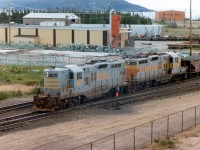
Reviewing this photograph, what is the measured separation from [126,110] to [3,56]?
4700 cm

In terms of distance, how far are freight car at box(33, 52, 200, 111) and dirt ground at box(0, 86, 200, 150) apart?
248cm

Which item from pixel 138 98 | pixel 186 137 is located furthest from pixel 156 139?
pixel 138 98

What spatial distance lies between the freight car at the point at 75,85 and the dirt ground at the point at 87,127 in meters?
2.21

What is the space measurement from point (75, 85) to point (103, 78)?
15.6ft

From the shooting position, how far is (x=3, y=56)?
77.4 m

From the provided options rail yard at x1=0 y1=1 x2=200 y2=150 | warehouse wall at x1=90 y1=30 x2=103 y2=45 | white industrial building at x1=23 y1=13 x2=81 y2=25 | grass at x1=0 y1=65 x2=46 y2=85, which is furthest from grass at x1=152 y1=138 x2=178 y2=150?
white industrial building at x1=23 y1=13 x2=81 y2=25

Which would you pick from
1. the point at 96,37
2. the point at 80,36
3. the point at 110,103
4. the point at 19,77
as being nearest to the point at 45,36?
the point at 80,36

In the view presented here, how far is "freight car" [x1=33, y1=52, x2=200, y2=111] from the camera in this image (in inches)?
1371

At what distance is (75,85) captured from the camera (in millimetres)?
35969

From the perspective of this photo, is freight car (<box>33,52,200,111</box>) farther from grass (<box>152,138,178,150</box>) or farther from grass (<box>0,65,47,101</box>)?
grass (<box>152,138,178,150</box>)

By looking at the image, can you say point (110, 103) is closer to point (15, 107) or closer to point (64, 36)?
point (15, 107)

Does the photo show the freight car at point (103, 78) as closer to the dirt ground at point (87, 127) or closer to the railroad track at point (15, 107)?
the railroad track at point (15, 107)

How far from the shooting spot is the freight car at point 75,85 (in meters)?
34.0

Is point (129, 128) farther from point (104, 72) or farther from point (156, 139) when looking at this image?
point (104, 72)
